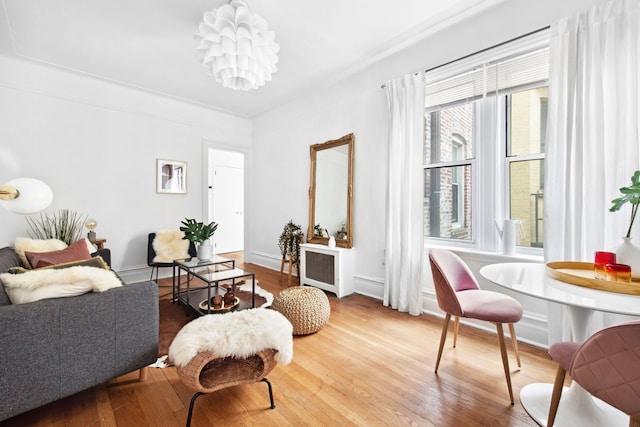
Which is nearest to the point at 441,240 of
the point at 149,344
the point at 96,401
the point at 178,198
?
the point at 149,344

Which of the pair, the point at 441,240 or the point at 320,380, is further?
the point at 441,240

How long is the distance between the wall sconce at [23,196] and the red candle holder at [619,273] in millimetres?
2579

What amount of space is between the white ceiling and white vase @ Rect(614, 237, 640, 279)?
2177 millimetres

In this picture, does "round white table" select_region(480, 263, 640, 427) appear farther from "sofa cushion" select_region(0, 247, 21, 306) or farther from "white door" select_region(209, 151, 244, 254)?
"white door" select_region(209, 151, 244, 254)

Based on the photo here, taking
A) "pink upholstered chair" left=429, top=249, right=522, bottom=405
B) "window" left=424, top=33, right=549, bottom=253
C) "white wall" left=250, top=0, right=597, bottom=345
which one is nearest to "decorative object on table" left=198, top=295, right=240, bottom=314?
"white wall" left=250, top=0, right=597, bottom=345

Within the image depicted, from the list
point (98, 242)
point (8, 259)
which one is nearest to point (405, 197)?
point (8, 259)

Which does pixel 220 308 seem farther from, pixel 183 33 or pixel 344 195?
pixel 183 33

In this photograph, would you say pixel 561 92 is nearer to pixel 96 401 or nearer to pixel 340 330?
pixel 340 330

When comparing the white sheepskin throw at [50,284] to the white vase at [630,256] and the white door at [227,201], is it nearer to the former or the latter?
the white vase at [630,256]

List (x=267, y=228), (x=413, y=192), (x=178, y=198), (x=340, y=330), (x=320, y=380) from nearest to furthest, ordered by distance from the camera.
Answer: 1. (x=320, y=380)
2. (x=340, y=330)
3. (x=413, y=192)
4. (x=178, y=198)
5. (x=267, y=228)

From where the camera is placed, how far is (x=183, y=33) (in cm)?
277

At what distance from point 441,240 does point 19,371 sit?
322 cm

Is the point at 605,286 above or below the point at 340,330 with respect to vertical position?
above

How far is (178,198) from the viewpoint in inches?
178
